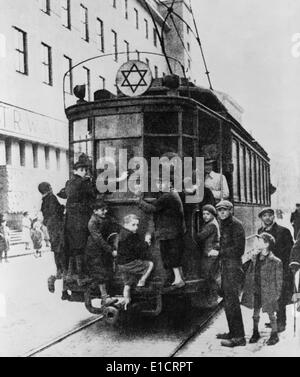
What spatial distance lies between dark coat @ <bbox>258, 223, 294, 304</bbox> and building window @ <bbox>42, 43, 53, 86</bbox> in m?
3.44

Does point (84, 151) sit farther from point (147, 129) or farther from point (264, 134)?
point (264, 134)

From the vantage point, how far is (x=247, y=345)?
530cm

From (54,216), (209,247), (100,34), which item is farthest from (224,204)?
(100,34)

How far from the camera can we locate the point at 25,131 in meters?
6.61

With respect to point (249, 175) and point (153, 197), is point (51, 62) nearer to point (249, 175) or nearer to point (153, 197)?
point (153, 197)

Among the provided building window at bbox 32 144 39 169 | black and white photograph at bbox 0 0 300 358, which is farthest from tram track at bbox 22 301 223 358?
Result: building window at bbox 32 144 39 169

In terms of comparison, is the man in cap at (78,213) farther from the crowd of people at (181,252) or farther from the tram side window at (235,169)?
the tram side window at (235,169)

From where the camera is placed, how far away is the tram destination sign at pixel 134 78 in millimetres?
5566

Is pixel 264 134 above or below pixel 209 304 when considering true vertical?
above

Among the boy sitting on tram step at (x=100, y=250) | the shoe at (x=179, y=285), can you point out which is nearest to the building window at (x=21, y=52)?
the boy sitting on tram step at (x=100, y=250)

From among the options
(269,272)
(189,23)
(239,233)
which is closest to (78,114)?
(189,23)

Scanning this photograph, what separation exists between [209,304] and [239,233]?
0.89 metres

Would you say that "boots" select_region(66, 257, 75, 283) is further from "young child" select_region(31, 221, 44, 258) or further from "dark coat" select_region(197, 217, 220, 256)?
"dark coat" select_region(197, 217, 220, 256)

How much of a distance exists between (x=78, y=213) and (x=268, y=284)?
2225mm
